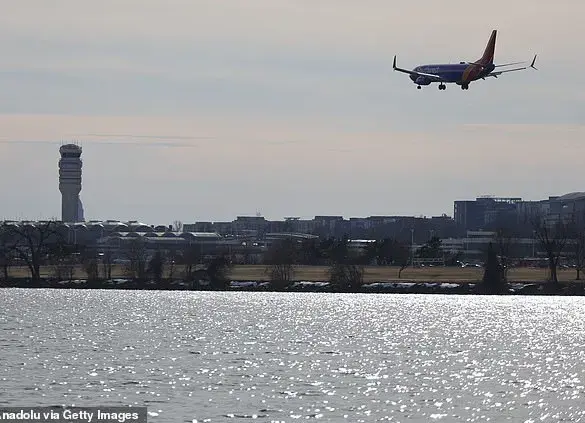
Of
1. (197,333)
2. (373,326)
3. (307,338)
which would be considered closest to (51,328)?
(197,333)

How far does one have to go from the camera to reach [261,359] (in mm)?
77688

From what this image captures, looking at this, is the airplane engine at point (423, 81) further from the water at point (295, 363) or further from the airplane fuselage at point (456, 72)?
the water at point (295, 363)

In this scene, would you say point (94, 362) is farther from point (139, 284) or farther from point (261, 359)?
point (139, 284)

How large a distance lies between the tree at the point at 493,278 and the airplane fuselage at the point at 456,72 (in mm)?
31428

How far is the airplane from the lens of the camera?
147000 mm

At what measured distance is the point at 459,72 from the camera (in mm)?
149750

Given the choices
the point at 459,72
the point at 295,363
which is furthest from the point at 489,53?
the point at 295,363

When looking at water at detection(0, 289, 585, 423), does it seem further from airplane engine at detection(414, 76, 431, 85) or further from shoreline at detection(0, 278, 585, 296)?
shoreline at detection(0, 278, 585, 296)

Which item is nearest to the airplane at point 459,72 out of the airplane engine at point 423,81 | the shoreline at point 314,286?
the airplane engine at point 423,81

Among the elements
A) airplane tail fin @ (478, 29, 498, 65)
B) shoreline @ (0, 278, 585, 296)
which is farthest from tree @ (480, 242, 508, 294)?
airplane tail fin @ (478, 29, 498, 65)

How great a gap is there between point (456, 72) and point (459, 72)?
0.29 meters

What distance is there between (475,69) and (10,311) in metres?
49.5

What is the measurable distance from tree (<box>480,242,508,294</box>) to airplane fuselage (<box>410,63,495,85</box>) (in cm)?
3143

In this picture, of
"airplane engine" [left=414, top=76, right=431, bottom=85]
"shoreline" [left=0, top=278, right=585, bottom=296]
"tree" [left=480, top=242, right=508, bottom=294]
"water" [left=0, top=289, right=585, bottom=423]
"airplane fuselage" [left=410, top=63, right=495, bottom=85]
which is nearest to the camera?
"water" [left=0, top=289, right=585, bottom=423]
